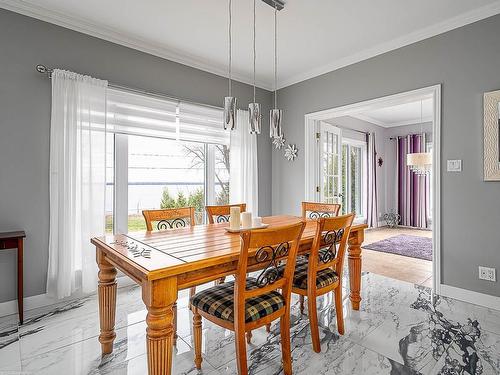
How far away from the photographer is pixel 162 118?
3330 millimetres

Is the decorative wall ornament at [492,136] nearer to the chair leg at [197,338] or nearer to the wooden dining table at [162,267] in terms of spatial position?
the wooden dining table at [162,267]

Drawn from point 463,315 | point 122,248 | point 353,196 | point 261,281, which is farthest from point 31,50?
point 353,196

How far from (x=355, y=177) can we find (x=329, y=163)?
2453 mm

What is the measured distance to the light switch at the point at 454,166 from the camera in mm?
2744

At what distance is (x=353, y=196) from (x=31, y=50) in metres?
6.11

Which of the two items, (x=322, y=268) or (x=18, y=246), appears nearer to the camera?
(x=322, y=268)

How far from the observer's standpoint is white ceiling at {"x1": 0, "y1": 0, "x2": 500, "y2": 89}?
2.50 m

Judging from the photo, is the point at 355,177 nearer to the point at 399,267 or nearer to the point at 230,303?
the point at 399,267

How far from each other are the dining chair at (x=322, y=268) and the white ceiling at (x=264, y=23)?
1.91m

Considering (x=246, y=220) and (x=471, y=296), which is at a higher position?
(x=246, y=220)

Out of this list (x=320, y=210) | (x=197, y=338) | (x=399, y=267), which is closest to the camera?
(x=197, y=338)

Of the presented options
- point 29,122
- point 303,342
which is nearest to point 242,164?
point 29,122

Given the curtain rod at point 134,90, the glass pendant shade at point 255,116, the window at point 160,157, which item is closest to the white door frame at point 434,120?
the window at point 160,157

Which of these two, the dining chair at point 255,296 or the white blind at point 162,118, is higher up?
the white blind at point 162,118
